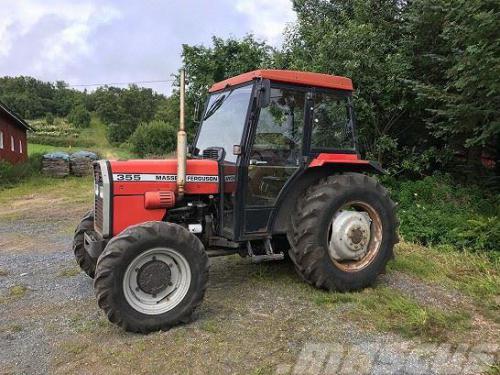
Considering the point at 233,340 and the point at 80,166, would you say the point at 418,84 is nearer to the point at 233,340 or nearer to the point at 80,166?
the point at 233,340

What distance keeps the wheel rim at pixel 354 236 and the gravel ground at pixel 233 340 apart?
0.45 m

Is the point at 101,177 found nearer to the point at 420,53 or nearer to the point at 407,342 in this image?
the point at 407,342

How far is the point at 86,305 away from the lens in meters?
4.81

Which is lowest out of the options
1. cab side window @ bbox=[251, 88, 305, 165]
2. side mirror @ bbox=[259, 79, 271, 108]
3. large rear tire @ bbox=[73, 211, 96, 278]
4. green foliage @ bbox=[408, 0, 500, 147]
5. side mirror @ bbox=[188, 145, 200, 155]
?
large rear tire @ bbox=[73, 211, 96, 278]

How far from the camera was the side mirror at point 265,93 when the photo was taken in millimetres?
4586

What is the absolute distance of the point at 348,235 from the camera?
5062 mm

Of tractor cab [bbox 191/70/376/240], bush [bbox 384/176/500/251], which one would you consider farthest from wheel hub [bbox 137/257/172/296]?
bush [bbox 384/176/500/251]

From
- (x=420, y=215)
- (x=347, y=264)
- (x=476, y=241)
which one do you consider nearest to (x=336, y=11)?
(x=420, y=215)

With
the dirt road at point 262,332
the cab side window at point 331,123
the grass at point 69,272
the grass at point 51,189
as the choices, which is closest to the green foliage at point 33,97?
the grass at point 51,189

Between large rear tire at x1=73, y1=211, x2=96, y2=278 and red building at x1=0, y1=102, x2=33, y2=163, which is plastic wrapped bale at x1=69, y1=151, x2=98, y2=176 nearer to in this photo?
red building at x1=0, y1=102, x2=33, y2=163

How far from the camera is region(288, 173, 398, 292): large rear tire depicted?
4.88 m

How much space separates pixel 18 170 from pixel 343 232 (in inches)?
683

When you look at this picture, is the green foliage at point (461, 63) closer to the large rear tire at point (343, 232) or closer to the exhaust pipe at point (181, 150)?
the large rear tire at point (343, 232)

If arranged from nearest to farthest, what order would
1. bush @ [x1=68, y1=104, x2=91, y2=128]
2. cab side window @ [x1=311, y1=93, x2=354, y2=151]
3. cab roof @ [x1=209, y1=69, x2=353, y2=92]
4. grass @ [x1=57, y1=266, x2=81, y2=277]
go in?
1. cab roof @ [x1=209, y1=69, x2=353, y2=92]
2. cab side window @ [x1=311, y1=93, x2=354, y2=151]
3. grass @ [x1=57, y1=266, x2=81, y2=277]
4. bush @ [x1=68, y1=104, x2=91, y2=128]
